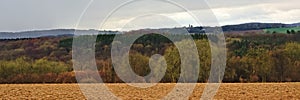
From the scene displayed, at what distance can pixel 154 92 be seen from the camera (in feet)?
37.2

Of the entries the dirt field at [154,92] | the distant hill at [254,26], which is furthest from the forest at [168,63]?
the distant hill at [254,26]

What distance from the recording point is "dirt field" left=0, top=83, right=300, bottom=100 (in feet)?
35.9

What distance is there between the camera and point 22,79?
2120cm

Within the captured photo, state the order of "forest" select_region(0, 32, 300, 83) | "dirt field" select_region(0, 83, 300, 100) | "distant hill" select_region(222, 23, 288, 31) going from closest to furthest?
"dirt field" select_region(0, 83, 300, 100), "forest" select_region(0, 32, 300, 83), "distant hill" select_region(222, 23, 288, 31)

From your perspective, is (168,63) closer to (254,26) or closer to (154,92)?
(154,92)

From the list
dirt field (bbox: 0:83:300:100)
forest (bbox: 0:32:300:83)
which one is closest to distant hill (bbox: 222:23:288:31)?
forest (bbox: 0:32:300:83)

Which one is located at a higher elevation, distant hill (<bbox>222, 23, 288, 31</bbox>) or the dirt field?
distant hill (<bbox>222, 23, 288, 31</bbox>)

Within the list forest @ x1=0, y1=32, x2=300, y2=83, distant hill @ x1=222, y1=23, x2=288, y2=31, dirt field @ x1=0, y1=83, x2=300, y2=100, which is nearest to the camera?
dirt field @ x1=0, y1=83, x2=300, y2=100

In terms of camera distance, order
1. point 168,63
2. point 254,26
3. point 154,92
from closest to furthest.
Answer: point 154,92
point 168,63
point 254,26

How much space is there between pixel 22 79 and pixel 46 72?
1.94m

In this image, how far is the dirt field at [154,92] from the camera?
1095 centimetres

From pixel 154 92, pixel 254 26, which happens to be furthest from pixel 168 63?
pixel 254 26

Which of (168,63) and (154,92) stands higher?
(168,63)

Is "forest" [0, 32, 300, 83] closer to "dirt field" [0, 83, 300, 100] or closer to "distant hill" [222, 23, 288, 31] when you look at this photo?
"dirt field" [0, 83, 300, 100]
